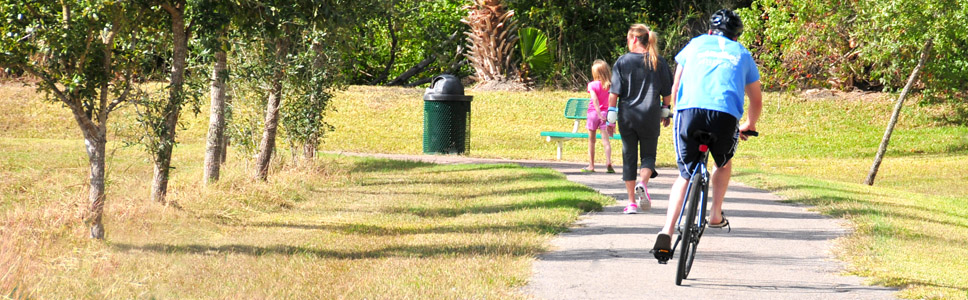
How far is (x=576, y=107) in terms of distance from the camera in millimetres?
19188

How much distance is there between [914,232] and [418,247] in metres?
3.92

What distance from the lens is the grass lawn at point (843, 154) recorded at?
22.0 ft

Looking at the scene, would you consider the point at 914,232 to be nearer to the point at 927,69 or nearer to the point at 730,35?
the point at 730,35

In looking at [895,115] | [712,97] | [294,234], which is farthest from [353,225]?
[895,115]

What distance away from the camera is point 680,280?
5469mm

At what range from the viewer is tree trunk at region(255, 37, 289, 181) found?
1134 centimetres

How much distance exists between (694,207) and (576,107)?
546 inches

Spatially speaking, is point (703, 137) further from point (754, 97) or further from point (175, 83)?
point (175, 83)

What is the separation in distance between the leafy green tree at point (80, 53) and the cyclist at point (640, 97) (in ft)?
12.3

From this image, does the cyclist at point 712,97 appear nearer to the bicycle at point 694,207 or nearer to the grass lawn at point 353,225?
the bicycle at point 694,207

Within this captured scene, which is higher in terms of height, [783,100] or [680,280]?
[783,100]

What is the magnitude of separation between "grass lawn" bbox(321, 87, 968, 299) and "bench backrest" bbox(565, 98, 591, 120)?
832 millimetres

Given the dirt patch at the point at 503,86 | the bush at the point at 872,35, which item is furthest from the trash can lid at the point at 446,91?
the dirt patch at the point at 503,86

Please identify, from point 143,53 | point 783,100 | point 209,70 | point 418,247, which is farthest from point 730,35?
point 783,100
